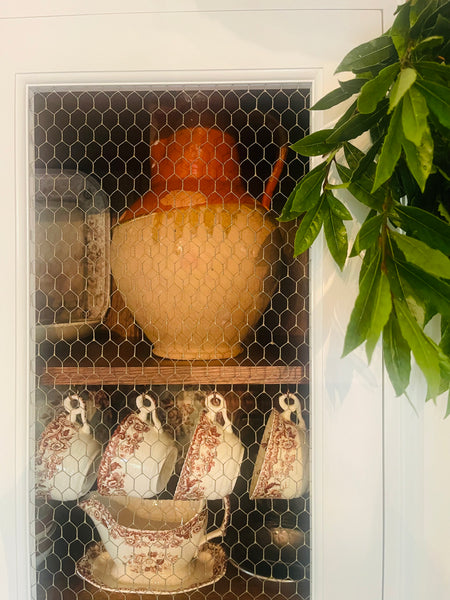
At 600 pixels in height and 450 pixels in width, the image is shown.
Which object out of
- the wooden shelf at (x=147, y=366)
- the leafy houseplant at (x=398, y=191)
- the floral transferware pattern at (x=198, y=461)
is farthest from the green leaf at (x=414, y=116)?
the floral transferware pattern at (x=198, y=461)

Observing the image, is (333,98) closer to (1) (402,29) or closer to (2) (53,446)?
(1) (402,29)

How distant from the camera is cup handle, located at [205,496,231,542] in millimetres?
665

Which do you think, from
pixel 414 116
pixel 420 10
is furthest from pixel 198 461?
pixel 420 10

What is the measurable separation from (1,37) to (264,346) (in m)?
0.57

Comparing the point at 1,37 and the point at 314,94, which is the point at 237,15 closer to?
the point at 314,94

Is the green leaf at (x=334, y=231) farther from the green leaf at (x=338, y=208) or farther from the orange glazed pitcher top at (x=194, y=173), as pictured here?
the orange glazed pitcher top at (x=194, y=173)

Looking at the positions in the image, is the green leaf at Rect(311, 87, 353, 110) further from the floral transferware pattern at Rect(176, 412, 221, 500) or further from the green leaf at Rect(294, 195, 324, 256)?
the floral transferware pattern at Rect(176, 412, 221, 500)

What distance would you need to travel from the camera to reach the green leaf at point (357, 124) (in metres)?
0.53

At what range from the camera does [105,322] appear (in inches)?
25.9

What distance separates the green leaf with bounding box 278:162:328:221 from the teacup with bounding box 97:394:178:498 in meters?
0.33

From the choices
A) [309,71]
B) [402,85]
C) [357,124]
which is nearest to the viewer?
[402,85]

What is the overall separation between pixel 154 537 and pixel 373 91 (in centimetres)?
63

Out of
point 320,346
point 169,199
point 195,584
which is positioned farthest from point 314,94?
point 195,584

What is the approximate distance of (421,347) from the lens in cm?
48
